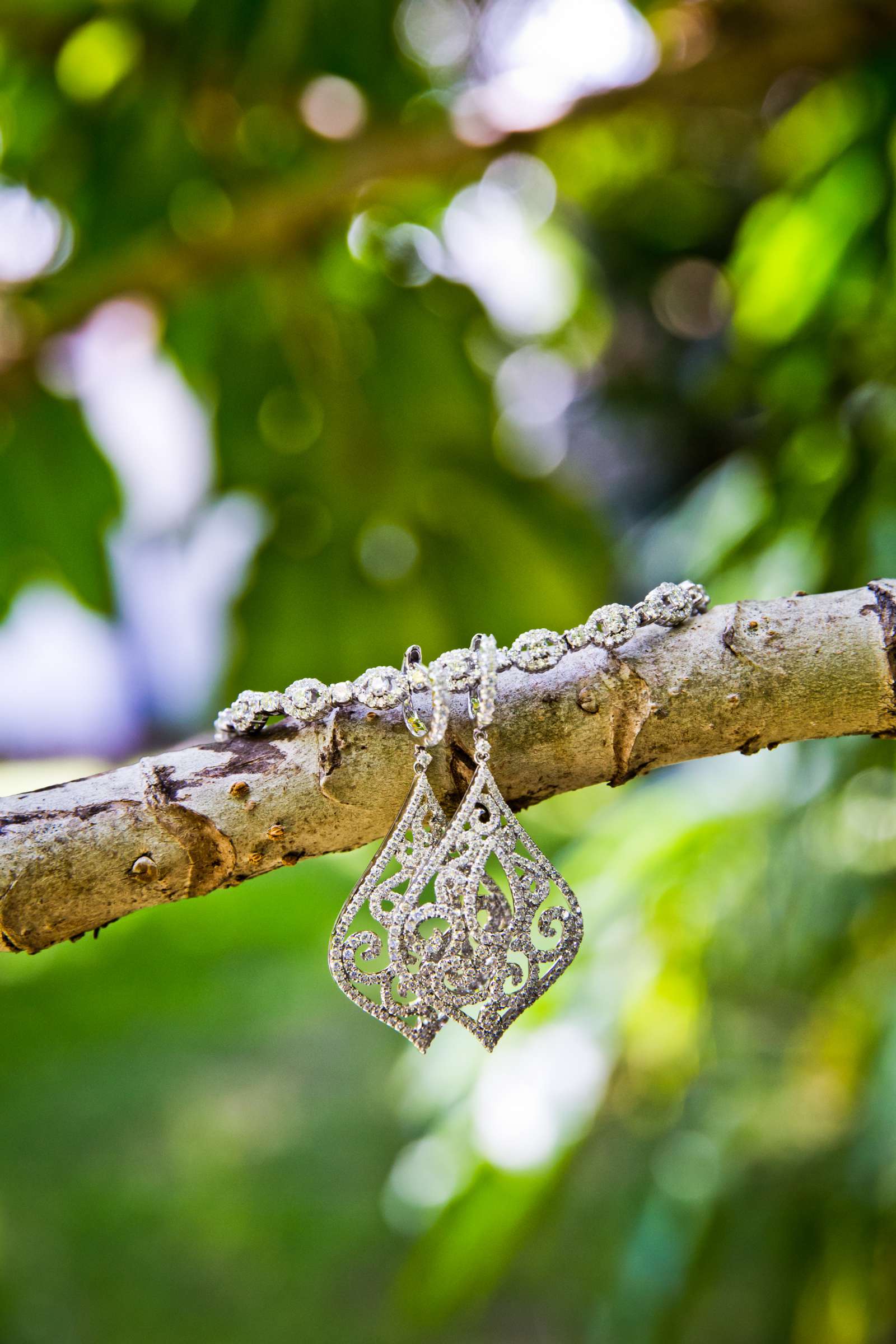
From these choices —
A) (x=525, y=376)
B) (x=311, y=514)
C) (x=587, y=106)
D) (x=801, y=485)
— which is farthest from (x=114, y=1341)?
(x=587, y=106)

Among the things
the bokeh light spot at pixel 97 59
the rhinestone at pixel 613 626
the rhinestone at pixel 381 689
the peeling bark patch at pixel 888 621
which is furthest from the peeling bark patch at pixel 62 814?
the bokeh light spot at pixel 97 59

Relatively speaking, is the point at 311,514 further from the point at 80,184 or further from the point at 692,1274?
the point at 692,1274

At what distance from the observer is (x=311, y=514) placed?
1.42 meters

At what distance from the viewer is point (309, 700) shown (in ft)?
1.44

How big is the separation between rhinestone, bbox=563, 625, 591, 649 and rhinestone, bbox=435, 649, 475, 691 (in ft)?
0.16

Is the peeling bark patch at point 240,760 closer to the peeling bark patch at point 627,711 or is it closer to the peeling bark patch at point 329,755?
the peeling bark patch at point 329,755

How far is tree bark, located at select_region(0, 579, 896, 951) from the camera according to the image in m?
0.41

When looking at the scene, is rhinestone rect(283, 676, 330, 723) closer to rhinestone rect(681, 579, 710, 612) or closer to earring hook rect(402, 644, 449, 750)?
earring hook rect(402, 644, 449, 750)

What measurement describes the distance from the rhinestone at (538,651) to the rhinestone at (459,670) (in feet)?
0.07

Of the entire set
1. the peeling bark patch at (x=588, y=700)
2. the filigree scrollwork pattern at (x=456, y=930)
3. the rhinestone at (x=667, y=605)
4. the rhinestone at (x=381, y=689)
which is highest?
the rhinestone at (x=667, y=605)

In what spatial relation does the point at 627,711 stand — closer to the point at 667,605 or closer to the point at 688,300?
the point at 667,605

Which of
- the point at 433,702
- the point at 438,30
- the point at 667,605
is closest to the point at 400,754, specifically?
the point at 433,702

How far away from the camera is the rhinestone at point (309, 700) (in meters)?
0.44

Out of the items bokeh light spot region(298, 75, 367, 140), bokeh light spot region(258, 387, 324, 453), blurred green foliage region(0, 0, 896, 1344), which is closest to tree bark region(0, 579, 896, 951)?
blurred green foliage region(0, 0, 896, 1344)
